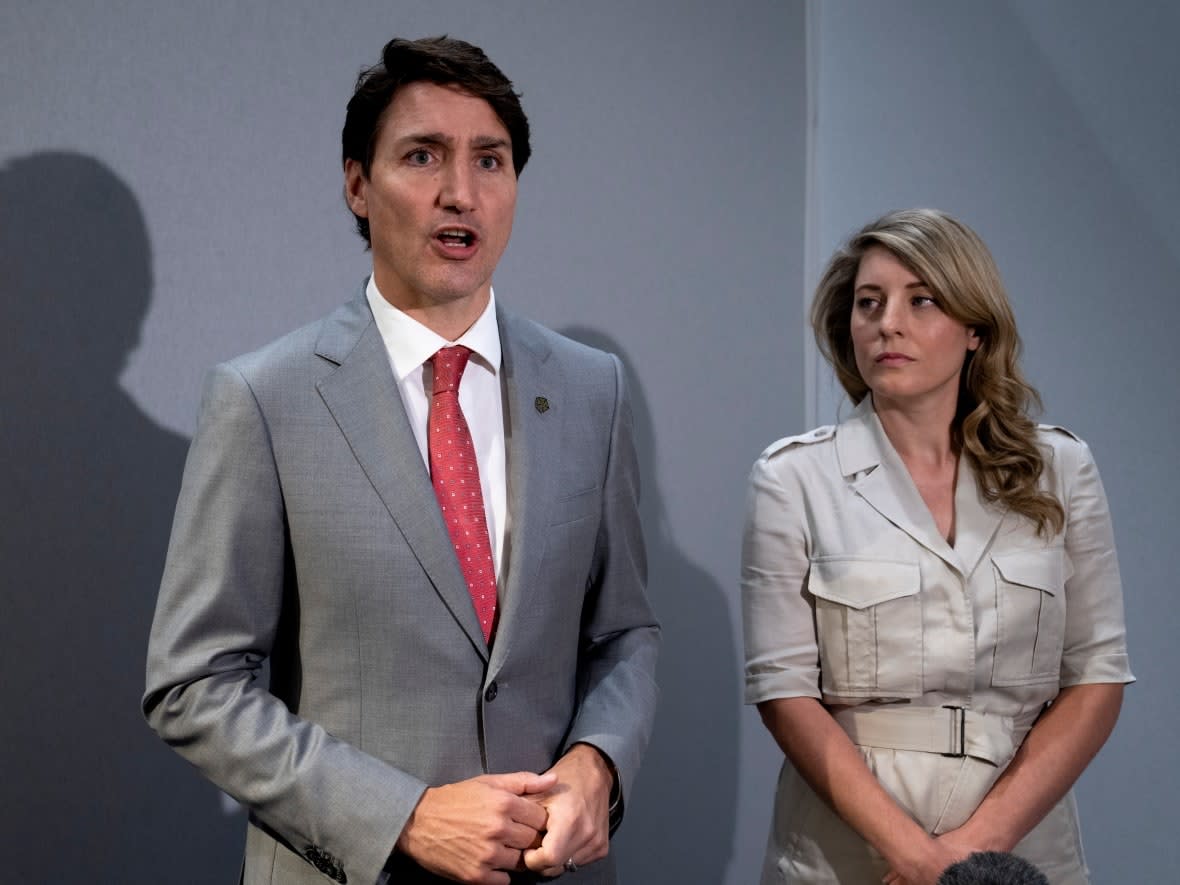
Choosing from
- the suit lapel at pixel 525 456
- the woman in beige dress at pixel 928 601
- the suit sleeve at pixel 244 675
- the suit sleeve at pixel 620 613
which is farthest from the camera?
the woman in beige dress at pixel 928 601

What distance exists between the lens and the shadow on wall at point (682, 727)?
2707 millimetres

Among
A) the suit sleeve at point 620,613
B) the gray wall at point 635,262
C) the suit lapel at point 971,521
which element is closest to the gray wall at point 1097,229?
the gray wall at point 635,262

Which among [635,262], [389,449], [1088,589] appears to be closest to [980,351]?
[1088,589]

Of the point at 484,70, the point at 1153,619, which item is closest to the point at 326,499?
the point at 484,70

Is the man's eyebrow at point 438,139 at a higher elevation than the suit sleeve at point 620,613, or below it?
higher

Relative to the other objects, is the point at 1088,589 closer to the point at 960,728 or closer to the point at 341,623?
the point at 960,728

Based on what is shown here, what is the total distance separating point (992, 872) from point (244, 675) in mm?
987

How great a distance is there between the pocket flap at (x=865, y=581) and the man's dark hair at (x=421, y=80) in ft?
2.87

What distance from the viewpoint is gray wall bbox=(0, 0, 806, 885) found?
2010 mm

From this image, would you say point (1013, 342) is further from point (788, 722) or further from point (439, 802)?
point (439, 802)

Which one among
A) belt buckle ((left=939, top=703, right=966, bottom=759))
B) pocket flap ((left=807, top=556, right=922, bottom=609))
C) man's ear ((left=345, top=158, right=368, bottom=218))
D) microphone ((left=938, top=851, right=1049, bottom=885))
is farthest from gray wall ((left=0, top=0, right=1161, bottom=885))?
microphone ((left=938, top=851, right=1049, bottom=885))

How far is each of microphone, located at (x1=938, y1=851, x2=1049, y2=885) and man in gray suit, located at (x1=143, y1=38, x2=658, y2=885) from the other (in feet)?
1.48

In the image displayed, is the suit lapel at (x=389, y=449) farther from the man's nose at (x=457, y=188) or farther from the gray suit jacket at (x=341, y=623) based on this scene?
the man's nose at (x=457, y=188)

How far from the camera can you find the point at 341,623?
151cm
